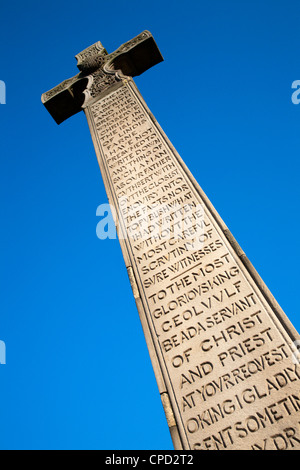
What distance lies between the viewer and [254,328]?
2.76 m

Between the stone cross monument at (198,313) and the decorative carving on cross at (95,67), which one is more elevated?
the decorative carving on cross at (95,67)

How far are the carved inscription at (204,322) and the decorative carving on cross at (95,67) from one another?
357 centimetres

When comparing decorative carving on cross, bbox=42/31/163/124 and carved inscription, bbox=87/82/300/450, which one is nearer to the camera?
carved inscription, bbox=87/82/300/450

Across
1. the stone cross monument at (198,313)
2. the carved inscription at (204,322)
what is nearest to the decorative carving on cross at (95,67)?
the stone cross monument at (198,313)

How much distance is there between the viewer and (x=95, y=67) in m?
7.51

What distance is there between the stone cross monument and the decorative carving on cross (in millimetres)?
2879

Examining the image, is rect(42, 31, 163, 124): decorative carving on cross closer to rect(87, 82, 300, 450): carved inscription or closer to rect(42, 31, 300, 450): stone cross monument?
rect(42, 31, 300, 450): stone cross monument

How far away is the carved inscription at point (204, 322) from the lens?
2389 mm

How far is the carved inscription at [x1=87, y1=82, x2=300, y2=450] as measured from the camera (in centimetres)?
239

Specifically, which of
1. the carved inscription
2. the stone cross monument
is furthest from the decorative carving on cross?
the carved inscription

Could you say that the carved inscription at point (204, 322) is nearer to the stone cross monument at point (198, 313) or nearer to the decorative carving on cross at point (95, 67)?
the stone cross monument at point (198, 313)

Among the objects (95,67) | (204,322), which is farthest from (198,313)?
(95,67)

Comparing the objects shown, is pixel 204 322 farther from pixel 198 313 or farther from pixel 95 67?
pixel 95 67
